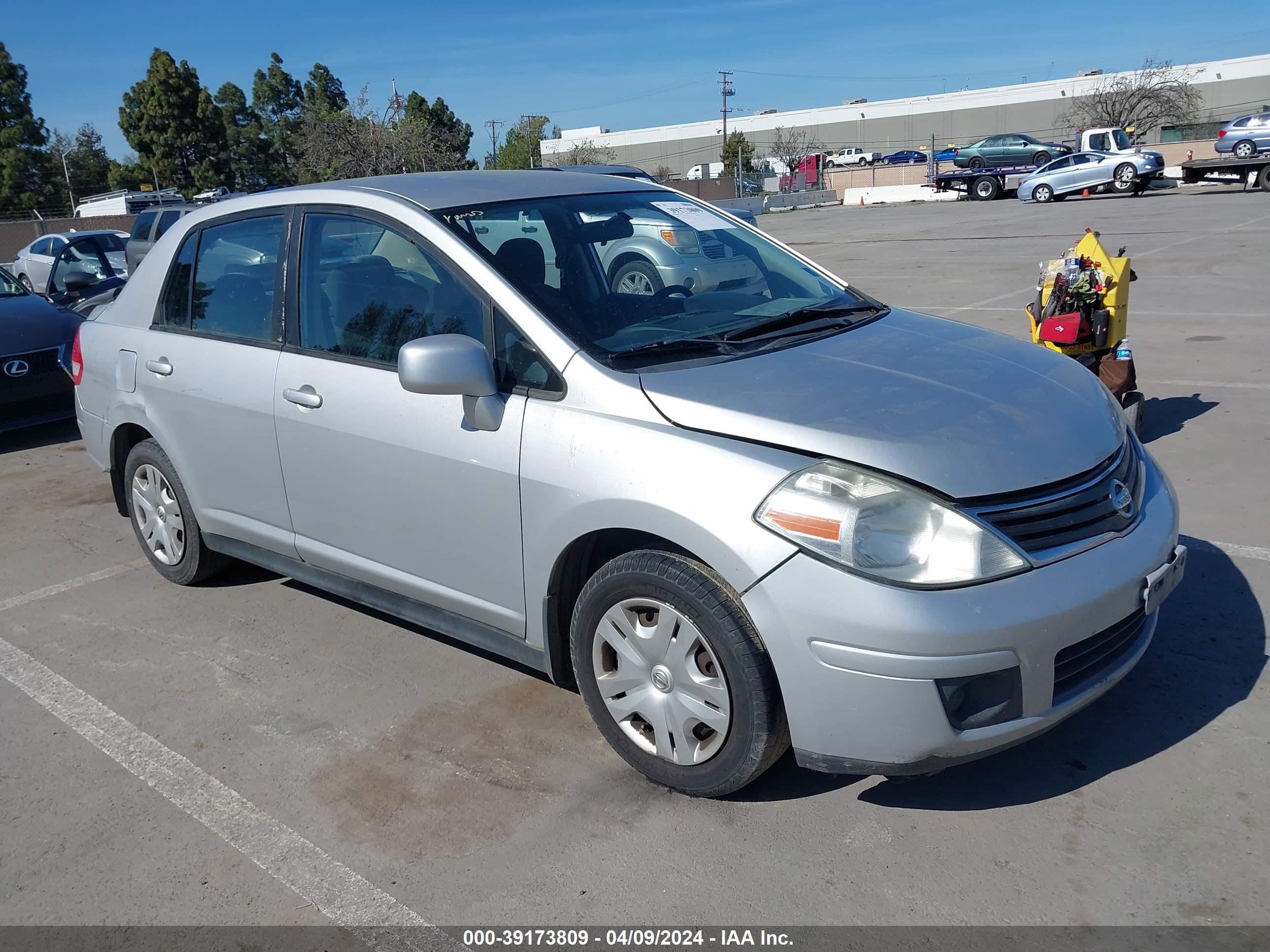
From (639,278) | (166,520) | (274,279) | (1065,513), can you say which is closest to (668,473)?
(1065,513)

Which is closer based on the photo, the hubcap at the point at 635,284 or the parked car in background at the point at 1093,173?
the hubcap at the point at 635,284

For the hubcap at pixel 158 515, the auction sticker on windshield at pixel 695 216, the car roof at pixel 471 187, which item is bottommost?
the hubcap at pixel 158 515

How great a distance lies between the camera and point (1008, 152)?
1596 inches

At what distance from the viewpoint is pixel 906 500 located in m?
2.74

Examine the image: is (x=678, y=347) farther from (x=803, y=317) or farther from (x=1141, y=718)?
(x=1141, y=718)

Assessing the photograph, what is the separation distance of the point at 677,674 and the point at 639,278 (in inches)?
61.7

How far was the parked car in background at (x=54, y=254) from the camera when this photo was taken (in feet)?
53.8

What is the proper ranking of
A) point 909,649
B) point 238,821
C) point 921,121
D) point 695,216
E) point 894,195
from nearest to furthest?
point 909,649 → point 238,821 → point 695,216 → point 894,195 → point 921,121

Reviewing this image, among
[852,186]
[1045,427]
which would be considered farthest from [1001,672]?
[852,186]

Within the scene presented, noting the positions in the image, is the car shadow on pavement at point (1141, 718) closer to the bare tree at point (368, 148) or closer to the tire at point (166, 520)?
the tire at point (166, 520)

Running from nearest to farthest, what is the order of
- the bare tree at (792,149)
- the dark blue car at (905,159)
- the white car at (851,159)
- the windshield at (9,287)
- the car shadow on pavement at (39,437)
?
the car shadow on pavement at (39,437), the windshield at (9,287), the bare tree at (792,149), the dark blue car at (905,159), the white car at (851,159)

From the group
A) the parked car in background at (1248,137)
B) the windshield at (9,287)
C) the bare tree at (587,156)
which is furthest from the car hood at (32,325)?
the bare tree at (587,156)

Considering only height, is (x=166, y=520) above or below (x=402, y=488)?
below

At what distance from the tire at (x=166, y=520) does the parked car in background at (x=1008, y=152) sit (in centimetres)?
4030
